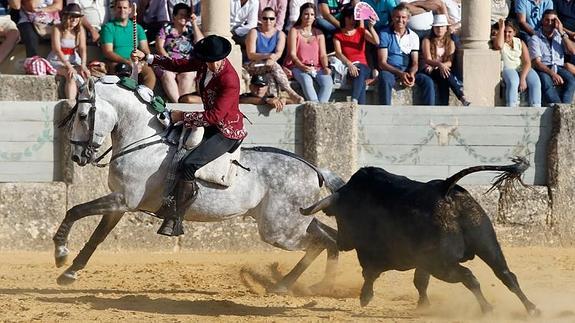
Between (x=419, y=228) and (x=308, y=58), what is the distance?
5.90m

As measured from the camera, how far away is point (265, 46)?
14.0m

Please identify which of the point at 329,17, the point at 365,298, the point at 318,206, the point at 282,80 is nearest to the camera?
the point at 365,298

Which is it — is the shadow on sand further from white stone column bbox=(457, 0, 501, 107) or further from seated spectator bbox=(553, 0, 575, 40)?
seated spectator bbox=(553, 0, 575, 40)

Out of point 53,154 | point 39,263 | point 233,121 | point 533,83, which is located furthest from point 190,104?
point 533,83

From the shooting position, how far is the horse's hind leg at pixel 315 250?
10250 mm

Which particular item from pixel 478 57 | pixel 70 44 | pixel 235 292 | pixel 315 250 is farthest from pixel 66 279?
pixel 478 57

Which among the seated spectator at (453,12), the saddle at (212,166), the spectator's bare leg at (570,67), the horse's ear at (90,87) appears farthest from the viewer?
the seated spectator at (453,12)

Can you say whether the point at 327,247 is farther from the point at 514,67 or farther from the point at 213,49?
the point at 514,67

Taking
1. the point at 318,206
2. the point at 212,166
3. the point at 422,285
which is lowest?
the point at 422,285

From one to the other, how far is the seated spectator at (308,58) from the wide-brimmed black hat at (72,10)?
91.6 inches

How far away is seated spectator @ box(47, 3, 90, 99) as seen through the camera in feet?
43.9

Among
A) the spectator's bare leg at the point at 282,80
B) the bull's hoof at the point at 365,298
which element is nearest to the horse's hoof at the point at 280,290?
the bull's hoof at the point at 365,298

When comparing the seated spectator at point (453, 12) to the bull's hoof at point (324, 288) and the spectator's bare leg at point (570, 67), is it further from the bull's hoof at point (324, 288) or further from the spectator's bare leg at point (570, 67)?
the bull's hoof at point (324, 288)

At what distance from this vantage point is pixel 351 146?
43.1 ft
